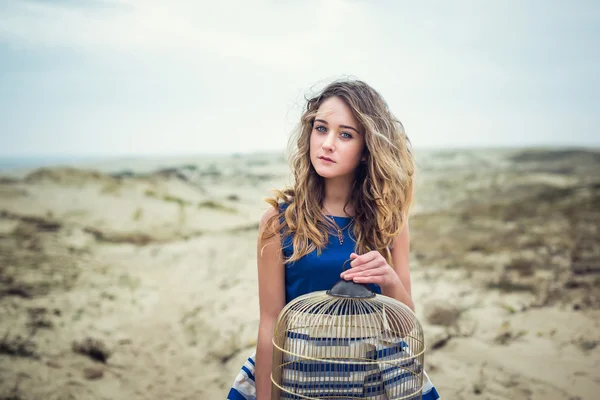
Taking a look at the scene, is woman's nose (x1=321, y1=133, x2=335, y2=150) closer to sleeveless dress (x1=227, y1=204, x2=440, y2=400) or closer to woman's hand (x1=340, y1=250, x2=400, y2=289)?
sleeveless dress (x1=227, y1=204, x2=440, y2=400)

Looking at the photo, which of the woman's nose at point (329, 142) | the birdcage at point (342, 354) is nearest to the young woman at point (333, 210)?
the woman's nose at point (329, 142)

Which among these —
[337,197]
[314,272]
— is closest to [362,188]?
[337,197]

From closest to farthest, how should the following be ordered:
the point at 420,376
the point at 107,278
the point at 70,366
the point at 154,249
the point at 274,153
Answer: the point at 420,376 → the point at 70,366 → the point at 107,278 → the point at 154,249 → the point at 274,153

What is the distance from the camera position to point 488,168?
1811cm

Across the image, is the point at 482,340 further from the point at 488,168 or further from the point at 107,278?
the point at 488,168

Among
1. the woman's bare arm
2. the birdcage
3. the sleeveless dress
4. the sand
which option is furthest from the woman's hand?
the sand

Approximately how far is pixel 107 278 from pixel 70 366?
8.17ft

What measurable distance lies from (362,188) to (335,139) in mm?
305

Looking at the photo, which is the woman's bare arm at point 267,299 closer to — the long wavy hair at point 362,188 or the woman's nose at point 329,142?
the long wavy hair at point 362,188

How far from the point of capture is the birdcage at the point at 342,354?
200 cm

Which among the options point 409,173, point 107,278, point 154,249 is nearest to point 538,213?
point 154,249

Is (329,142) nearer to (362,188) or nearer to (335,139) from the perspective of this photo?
(335,139)

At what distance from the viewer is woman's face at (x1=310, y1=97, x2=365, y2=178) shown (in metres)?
2.19

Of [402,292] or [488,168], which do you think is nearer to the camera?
[402,292]
